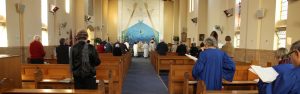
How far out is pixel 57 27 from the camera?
44.7 feet

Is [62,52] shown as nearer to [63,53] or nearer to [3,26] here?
[63,53]

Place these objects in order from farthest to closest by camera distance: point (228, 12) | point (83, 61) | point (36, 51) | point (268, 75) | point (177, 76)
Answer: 1. point (228, 12)
2. point (36, 51)
3. point (177, 76)
4. point (83, 61)
5. point (268, 75)

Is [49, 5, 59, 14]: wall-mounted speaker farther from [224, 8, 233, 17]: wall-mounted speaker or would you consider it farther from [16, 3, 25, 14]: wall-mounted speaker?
[224, 8, 233, 17]: wall-mounted speaker

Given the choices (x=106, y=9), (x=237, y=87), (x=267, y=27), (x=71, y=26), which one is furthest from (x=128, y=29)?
(x=237, y=87)

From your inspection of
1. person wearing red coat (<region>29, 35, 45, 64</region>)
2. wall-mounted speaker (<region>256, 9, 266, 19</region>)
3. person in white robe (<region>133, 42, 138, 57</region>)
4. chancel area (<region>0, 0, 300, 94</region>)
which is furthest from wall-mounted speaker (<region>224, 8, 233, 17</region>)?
person in white robe (<region>133, 42, 138, 57</region>)

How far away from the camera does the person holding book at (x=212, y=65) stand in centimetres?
463

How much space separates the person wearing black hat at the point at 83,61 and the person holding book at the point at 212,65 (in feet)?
5.48

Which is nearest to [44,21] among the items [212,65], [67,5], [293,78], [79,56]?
[67,5]

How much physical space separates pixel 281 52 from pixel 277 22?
6613 millimetres

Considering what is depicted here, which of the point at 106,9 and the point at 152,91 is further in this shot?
the point at 106,9

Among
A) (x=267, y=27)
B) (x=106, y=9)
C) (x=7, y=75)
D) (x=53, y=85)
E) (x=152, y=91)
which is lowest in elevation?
(x=152, y=91)

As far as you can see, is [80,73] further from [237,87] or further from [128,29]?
[128,29]

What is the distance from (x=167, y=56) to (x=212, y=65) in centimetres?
836

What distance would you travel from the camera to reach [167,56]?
512 inches
